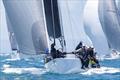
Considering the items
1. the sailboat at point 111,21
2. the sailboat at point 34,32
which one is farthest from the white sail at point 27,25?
the sailboat at point 111,21

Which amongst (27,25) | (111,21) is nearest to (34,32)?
(27,25)

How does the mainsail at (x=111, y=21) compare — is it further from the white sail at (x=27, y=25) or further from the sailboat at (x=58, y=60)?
the white sail at (x=27, y=25)

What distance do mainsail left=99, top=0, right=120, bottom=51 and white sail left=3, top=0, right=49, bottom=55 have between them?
12.6 metres

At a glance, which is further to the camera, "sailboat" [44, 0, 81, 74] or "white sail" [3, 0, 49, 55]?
"white sail" [3, 0, 49, 55]

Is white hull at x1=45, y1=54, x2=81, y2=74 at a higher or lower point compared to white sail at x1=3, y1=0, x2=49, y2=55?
lower

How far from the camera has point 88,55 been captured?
28.4 m

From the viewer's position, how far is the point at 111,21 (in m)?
40.7

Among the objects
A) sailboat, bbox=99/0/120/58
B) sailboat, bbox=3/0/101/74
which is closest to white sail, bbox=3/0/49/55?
sailboat, bbox=3/0/101/74

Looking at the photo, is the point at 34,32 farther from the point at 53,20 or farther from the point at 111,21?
the point at 111,21

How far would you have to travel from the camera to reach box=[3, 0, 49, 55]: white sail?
27688 millimetres

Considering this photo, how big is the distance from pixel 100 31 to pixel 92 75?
17.9m

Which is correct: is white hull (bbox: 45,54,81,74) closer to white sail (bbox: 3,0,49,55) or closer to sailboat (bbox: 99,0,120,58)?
white sail (bbox: 3,0,49,55)

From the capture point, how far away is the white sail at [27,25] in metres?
27.7

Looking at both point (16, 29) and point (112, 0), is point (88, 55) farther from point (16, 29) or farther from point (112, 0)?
→ point (112, 0)
